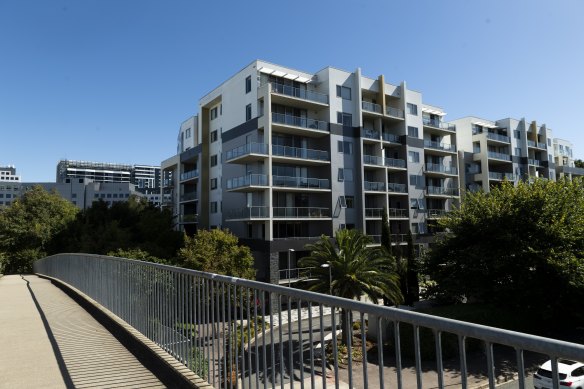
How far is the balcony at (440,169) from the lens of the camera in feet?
160

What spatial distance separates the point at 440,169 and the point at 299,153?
21.8 m

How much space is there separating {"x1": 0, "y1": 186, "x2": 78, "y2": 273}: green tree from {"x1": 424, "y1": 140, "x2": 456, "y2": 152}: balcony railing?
49118 mm

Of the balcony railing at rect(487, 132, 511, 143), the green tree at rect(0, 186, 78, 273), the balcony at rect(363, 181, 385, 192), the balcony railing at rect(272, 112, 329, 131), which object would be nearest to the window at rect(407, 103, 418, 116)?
the balcony at rect(363, 181, 385, 192)

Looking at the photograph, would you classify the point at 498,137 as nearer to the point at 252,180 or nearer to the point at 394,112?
the point at 394,112

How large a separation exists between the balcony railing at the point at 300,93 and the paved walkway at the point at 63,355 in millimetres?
31608

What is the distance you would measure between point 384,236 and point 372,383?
36.6 metres

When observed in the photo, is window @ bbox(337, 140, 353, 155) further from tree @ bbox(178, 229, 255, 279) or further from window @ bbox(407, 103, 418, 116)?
tree @ bbox(178, 229, 255, 279)

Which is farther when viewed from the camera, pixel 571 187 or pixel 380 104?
pixel 380 104

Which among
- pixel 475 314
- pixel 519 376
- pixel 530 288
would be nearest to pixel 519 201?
pixel 530 288

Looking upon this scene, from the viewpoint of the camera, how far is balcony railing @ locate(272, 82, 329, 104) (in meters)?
38.0

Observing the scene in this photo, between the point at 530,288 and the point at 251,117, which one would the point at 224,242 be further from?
the point at 530,288

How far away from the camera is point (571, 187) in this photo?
83.6ft

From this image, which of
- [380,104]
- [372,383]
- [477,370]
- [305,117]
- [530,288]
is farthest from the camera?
[380,104]

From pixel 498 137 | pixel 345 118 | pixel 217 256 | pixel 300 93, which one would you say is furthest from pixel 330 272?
pixel 498 137
